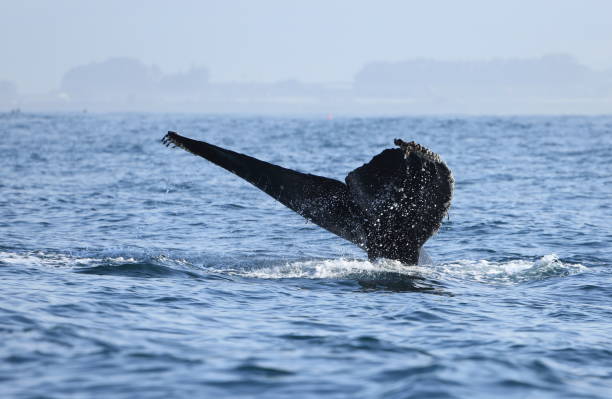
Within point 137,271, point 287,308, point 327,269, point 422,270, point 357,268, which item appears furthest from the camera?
point 327,269

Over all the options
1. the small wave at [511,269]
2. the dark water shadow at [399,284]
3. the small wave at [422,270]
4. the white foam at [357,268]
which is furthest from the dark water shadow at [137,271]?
the small wave at [511,269]

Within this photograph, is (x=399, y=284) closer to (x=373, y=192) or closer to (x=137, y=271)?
(x=373, y=192)

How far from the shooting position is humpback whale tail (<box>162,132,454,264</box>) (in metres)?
11.1

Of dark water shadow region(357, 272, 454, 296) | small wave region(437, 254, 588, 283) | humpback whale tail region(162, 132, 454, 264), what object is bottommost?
small wave region(437, 254, 588, 283)

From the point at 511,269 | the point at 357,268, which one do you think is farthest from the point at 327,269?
the point at 511,269

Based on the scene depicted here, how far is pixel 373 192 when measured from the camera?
452 inches

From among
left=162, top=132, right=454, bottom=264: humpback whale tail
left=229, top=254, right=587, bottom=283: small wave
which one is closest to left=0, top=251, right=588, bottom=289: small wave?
left=229, top=254, right=587, bottom=283: small wave

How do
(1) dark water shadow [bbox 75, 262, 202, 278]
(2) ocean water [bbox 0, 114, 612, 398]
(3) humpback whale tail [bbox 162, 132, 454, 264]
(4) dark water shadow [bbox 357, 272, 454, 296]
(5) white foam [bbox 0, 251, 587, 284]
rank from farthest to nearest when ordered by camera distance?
(5) white foam [bbox 0, 251, 587, 284]
(1) dark water shadow [bbox 75, 262, 202, 278]
(4) dark water shadow [bbox 357, 272, 454, 296]
(3) humpback whale tail [bbox 162, 132, 454, 264]
(2) ocean water [bbox 0, 114, 612, 398]

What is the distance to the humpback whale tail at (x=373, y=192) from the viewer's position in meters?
11.1

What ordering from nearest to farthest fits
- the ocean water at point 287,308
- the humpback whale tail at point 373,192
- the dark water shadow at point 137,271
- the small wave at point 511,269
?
the ocean water at point 287,308
the humpback whale tail at point 373,192
the dark water shadow at point 137,271
the small wave at point 511,269

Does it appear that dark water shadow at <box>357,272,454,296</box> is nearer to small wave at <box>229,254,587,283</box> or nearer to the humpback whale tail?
small wave at <box>229,254,587,283</box>

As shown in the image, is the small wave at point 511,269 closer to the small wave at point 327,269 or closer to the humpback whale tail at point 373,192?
the small wave at point 327,269

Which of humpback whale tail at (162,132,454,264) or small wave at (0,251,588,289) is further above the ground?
humpback whale tail at (162,132,454,264)

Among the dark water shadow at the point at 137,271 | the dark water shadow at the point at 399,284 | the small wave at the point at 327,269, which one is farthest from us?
the dark water shadow at the point at 137,271
